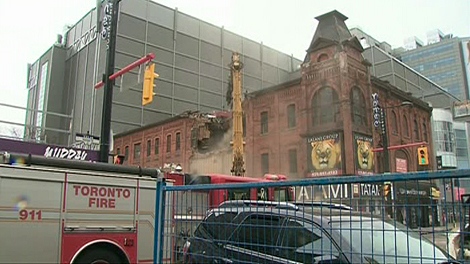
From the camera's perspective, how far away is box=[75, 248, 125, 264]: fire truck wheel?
7.19m

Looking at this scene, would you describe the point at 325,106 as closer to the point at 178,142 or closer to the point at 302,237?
the point at 178,142

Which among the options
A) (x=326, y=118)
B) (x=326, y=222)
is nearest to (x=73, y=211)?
(x=326, y=222)

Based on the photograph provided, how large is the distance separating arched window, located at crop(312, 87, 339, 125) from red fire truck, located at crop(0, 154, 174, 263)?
31.0 m

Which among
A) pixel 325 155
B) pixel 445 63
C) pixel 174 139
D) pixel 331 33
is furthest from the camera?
pixel 445 63

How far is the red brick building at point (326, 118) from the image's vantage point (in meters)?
37.0

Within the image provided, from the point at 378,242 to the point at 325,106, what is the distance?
3580 cm

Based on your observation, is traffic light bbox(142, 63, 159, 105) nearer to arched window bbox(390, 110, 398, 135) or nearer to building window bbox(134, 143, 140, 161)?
arched window bbox(390, 110, 398, 135)

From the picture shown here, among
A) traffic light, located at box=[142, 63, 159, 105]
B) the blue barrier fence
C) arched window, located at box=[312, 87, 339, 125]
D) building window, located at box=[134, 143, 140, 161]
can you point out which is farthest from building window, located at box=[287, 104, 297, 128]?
the blue barrier fence

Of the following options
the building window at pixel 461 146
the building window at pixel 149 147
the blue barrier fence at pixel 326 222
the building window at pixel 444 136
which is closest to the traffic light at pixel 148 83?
the blue barrier fence at pixel 326 222

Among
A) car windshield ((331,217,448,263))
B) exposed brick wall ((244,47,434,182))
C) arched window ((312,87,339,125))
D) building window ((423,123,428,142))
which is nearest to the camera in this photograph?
car windshield ((331,217,448,263))

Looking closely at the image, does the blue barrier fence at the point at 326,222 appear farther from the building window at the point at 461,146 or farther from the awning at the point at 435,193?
the building window at the point at 461,146

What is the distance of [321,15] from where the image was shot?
148 ft

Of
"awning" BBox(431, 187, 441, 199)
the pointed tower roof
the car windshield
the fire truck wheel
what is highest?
the pointed tower roof

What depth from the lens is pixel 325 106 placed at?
127 feet
